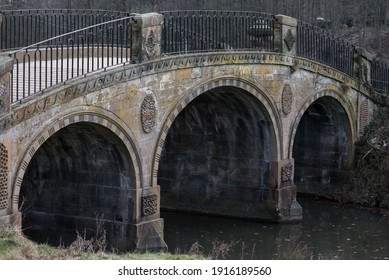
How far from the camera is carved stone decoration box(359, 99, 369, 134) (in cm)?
2853

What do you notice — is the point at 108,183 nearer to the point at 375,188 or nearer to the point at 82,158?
the point at 82,158

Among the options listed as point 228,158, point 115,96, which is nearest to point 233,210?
point 228,158

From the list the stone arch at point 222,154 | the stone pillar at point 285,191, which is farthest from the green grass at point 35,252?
the stone pillar at point 285,191

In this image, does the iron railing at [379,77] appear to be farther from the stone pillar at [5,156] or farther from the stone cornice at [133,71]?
the stone pillar at [5,156]

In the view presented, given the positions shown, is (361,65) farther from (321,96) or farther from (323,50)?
(321,96)

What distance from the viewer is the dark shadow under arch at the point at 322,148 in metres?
28.2

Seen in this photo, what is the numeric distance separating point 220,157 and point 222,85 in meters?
3.85

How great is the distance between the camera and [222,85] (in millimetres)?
22016

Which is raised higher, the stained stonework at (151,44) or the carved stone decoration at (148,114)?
the stained stonework at (151,44)

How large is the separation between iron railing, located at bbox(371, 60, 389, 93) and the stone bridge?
33.3 inches

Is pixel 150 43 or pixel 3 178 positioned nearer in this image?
pixel 3 178

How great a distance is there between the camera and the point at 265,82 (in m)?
23.6

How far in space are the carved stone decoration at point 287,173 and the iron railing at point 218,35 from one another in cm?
323

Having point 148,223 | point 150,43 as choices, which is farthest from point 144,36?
point 148,223
